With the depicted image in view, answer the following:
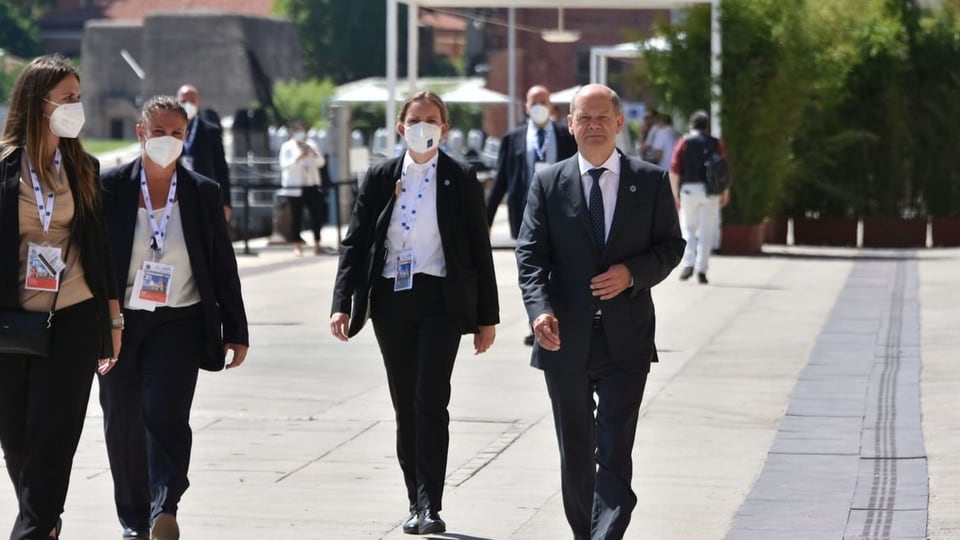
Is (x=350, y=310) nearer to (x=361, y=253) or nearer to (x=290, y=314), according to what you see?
(x=361, y=253)

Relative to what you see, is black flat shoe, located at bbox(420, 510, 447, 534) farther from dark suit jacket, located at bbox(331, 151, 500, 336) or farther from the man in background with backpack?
the man in background with backpack

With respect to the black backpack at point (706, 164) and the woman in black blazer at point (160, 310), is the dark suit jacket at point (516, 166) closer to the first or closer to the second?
the woman in black blazer at point (160, 310)

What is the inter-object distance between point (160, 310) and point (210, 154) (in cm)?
758

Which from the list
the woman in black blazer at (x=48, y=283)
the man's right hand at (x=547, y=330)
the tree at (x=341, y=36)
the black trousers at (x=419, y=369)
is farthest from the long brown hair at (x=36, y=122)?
the tree at (x=341, y=36)

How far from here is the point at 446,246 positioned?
7473mm

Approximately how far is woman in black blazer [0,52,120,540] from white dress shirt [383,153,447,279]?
1620mm

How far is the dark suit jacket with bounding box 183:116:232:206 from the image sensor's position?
14.1 meters

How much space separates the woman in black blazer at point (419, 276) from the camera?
24.4 ft

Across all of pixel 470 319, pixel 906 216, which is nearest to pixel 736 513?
pixel 470 319

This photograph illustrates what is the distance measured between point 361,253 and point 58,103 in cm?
178

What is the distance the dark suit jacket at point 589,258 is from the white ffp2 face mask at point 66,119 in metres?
1.47

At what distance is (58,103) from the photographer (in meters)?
6.02

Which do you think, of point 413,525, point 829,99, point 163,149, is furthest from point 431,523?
point 829,99

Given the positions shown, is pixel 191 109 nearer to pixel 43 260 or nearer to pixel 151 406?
pixel 151 406
